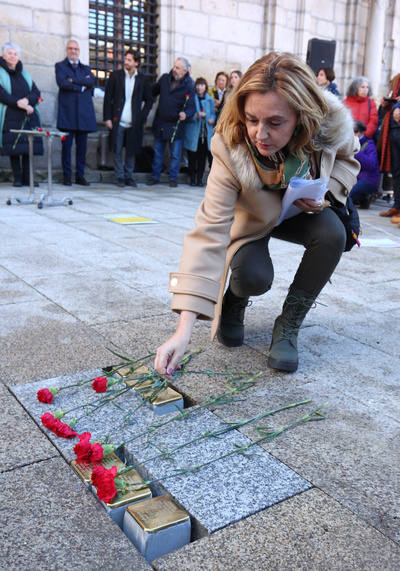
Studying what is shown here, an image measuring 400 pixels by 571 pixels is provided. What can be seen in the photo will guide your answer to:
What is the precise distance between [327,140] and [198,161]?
8.57m

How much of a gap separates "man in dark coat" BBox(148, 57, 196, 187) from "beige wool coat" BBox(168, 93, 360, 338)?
7.55m

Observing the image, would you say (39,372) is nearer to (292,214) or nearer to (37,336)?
(37,336)

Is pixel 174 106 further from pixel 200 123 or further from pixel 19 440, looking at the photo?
pixel 19 440

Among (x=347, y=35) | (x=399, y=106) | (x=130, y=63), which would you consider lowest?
(x=399, y=106)

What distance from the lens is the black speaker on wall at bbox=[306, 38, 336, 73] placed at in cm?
1071

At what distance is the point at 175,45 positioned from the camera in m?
10.8

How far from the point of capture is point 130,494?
154cm

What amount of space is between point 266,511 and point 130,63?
861cm


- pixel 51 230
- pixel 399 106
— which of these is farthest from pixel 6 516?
pixel 399 106

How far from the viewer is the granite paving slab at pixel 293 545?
1.33m

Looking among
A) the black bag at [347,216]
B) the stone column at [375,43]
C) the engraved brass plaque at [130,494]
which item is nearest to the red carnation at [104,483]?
the engraved brass plaque at [130,494]

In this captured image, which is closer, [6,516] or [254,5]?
[6,516]

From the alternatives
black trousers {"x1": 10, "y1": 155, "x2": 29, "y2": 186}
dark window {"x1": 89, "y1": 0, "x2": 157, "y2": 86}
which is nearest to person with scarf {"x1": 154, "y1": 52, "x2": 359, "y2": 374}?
black trousers {"x1": 10, "y1": 155, "x2": 29, "y2": 186}

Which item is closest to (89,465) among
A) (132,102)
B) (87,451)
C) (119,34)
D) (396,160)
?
(87,451)
